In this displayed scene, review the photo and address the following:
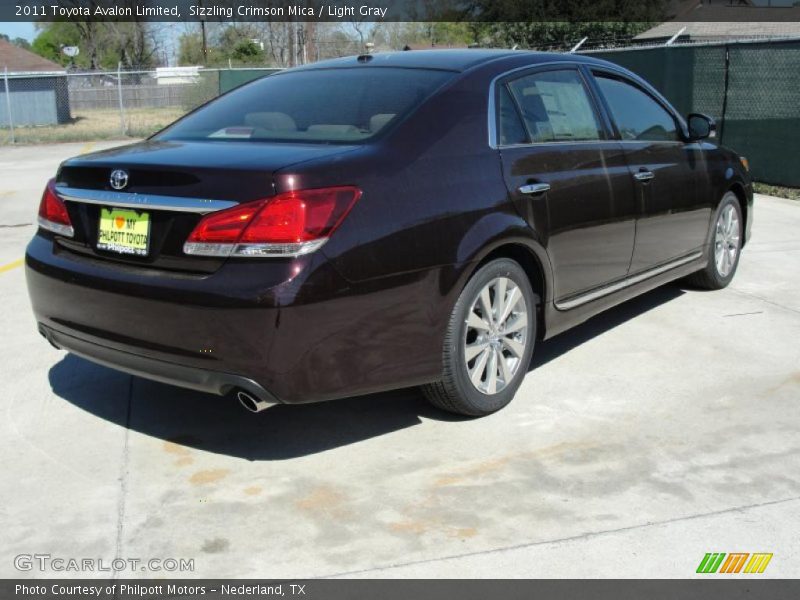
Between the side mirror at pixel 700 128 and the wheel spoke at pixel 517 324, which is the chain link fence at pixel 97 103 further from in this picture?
the wheel spoke at pixel 517 324

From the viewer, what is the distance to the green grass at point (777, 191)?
37.8ft

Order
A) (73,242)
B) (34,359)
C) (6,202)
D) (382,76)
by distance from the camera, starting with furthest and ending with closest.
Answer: (6,202) < (34,359) < (382,76) < (73,242)

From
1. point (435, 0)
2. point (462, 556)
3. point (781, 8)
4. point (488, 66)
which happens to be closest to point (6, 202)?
point (488, 66)

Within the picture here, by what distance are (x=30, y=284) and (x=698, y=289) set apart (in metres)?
4.68

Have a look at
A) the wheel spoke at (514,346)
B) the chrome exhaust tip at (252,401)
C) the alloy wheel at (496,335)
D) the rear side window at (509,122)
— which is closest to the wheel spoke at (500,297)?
the alloy wheel at (496,335)

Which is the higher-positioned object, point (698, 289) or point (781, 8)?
point (781, 8)

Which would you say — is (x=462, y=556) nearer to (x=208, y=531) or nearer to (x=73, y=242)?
(x=208, y=531)

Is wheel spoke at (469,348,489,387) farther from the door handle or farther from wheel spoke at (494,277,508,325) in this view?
the door handle

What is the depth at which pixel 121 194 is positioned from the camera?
369 cm

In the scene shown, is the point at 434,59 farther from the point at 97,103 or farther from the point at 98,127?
the point at 97,103

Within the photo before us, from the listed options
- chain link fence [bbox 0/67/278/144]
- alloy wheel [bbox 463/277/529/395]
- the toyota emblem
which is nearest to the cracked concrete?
alloy wheel [bbox 463/277/529/395]

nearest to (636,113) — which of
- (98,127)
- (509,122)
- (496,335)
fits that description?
(509,122)

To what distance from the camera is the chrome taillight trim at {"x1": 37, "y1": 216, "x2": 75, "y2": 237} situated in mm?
3957

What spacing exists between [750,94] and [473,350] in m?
9.90
